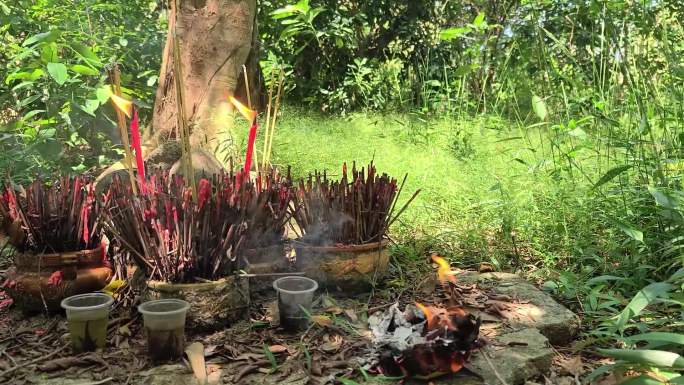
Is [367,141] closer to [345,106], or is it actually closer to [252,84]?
[252,84]

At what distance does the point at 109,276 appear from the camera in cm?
240

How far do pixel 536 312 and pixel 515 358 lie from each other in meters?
0.46

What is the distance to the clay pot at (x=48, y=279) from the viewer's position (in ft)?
7.28

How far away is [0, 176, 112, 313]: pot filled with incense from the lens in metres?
2.23

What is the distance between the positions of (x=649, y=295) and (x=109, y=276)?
81.7 inches

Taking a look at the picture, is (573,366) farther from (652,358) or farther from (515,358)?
(652,358)

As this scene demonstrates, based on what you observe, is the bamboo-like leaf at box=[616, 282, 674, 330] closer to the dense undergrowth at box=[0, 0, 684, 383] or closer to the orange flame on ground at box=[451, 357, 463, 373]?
the dense undergrowth at box=[0, 0, 684, 383]

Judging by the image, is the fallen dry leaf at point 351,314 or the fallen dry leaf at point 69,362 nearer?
the fallen dry leaf at point 69,362

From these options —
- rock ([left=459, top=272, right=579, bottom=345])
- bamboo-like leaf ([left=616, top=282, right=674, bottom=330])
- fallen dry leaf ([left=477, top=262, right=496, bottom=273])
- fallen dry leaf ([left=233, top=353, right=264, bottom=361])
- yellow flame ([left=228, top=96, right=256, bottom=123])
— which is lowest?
rock ([left=459, top=272, right=579, bottom=345])

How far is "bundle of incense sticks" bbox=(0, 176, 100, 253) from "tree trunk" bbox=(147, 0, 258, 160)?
2147mm

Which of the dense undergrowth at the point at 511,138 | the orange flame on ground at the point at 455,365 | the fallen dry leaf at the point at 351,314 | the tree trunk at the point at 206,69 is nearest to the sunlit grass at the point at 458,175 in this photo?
the dense undergrowth at the point at 511,138

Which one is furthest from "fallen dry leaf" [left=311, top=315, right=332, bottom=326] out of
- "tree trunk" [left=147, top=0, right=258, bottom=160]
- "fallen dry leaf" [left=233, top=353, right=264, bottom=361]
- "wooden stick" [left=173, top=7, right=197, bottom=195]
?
"tree trunk" [left=147, top=0, right=258, bottom=160]

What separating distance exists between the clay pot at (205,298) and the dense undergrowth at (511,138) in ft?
3.61

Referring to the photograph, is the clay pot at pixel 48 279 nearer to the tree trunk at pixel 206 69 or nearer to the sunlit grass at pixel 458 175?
the sunlit grass at pixel 458 175
